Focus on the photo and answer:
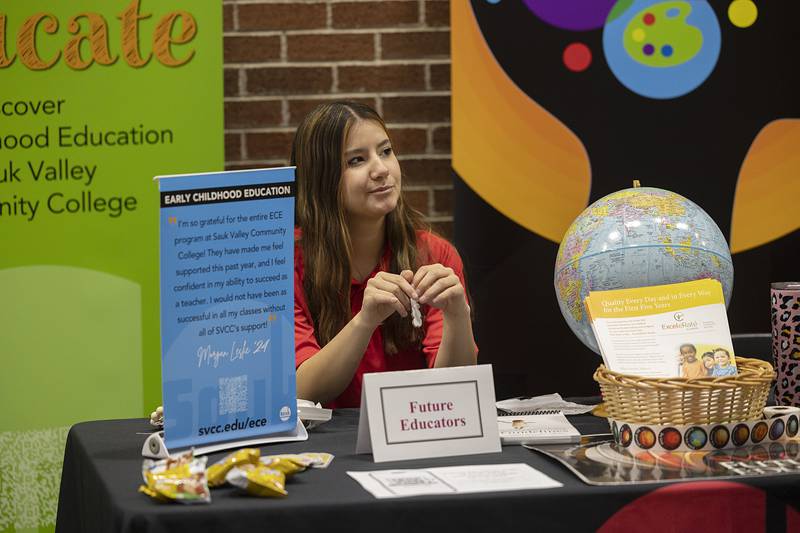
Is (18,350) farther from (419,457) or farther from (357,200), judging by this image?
(419,457)

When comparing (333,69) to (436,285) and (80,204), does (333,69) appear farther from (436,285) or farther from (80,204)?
(436,285)

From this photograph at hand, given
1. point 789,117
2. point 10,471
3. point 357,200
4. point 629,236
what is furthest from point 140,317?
point 789,117

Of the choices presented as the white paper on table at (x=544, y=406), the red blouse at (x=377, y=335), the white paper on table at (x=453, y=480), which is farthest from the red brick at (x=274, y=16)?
the white paper on table at (x=453, y=480)

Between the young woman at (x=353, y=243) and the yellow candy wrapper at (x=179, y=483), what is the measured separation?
35.0 inches

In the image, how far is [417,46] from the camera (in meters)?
3.40

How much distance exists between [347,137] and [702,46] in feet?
4.51

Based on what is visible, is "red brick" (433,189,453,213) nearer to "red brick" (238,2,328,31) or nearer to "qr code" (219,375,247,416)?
"red brick" (238,2,328,31)

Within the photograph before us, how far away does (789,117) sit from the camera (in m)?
3.20

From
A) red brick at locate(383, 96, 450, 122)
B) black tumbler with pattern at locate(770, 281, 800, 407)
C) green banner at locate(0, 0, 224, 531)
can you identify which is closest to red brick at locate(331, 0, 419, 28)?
red brick at locate(383, 96, 450, 122)

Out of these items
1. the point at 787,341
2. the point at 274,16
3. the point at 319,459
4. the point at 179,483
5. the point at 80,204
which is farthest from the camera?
the point at 274,16

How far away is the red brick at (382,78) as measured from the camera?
3.38m

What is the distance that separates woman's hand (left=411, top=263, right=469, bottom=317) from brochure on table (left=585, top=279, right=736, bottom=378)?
36 cm

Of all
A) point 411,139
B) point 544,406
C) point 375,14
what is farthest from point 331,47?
point 544,406

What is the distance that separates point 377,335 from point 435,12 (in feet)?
4.66
